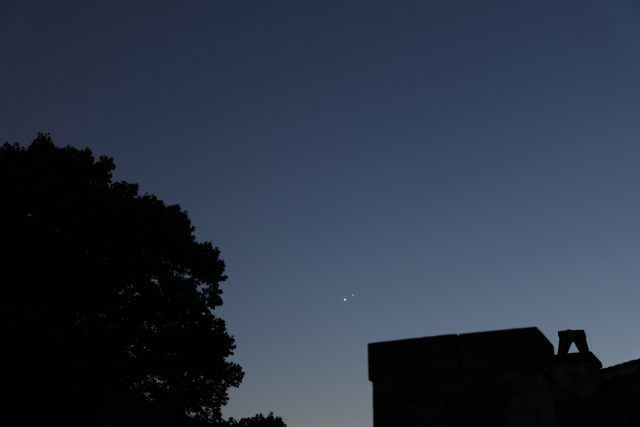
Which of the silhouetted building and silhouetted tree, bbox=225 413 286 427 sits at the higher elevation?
silhouetted tree, bbox=225 413 286 427

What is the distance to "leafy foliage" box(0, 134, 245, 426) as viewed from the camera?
18.2 meters

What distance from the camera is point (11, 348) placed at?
52.7ft

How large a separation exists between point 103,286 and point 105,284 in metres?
0.08

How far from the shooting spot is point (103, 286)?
65.4ft

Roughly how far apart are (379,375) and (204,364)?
16.4 metres

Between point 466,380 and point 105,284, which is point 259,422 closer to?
point 105,284

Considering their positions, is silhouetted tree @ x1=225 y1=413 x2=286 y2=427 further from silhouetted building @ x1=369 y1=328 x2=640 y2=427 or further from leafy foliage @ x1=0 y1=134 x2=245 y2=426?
silhouetted building @ x1=369 y1=328 x2=640 y2=427

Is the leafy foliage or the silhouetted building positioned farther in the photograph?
the leafy foliage

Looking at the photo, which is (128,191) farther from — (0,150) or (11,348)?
(11,348)

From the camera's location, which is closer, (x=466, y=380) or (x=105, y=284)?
(x=466, y=380)

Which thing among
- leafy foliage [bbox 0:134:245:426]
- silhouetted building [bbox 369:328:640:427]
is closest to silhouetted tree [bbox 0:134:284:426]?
leafy foliage [bbox 0:134:245:426]

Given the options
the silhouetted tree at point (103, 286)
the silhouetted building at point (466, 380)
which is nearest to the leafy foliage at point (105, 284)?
the silhouetted tree at point (103, 286)

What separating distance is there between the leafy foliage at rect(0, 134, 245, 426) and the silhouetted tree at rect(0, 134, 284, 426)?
0.03 m

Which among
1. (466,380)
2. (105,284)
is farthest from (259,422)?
(466,380)
